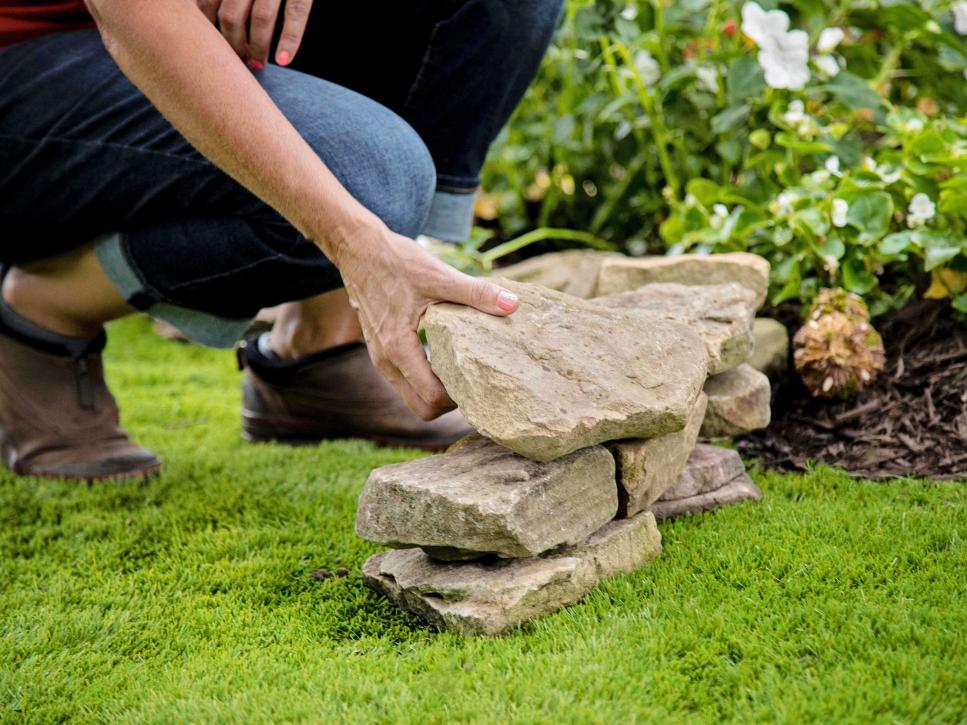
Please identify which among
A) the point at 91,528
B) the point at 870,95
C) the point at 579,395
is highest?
the point at 870,95

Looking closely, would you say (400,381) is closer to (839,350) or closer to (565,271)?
(839,350)

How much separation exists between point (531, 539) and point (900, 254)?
135 centimetres

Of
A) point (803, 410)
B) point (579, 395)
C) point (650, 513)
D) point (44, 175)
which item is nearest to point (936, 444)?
point (803, 410)

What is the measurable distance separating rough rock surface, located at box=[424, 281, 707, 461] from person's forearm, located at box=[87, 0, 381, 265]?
239 mm

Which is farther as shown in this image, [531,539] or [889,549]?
[889,549]

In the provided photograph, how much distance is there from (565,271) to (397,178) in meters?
1.25

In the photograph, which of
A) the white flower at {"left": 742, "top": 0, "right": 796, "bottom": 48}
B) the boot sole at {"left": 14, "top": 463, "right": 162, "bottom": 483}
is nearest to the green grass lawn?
the boot sole at {"left": 14, "top": 463, "right": 162, "bottom": 483}

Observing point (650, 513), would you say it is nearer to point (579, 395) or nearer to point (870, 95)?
point (579, 395)

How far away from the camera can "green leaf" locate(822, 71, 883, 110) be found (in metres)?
2.62

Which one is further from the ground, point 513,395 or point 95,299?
point 513,395

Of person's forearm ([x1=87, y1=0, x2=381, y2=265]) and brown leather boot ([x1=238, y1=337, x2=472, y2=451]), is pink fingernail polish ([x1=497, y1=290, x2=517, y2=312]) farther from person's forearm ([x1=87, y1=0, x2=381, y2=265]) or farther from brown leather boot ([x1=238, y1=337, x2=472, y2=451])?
brown leather boot ([x1=238, y1=337, x2=472, y2=451])

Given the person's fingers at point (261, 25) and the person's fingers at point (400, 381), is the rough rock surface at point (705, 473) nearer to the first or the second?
the person's fingers at point (400, 381)

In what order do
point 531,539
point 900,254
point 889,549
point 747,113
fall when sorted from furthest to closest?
point 747,113 < point 900,254 < point 889,549 < point 531,539

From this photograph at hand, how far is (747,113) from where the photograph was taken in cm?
280
